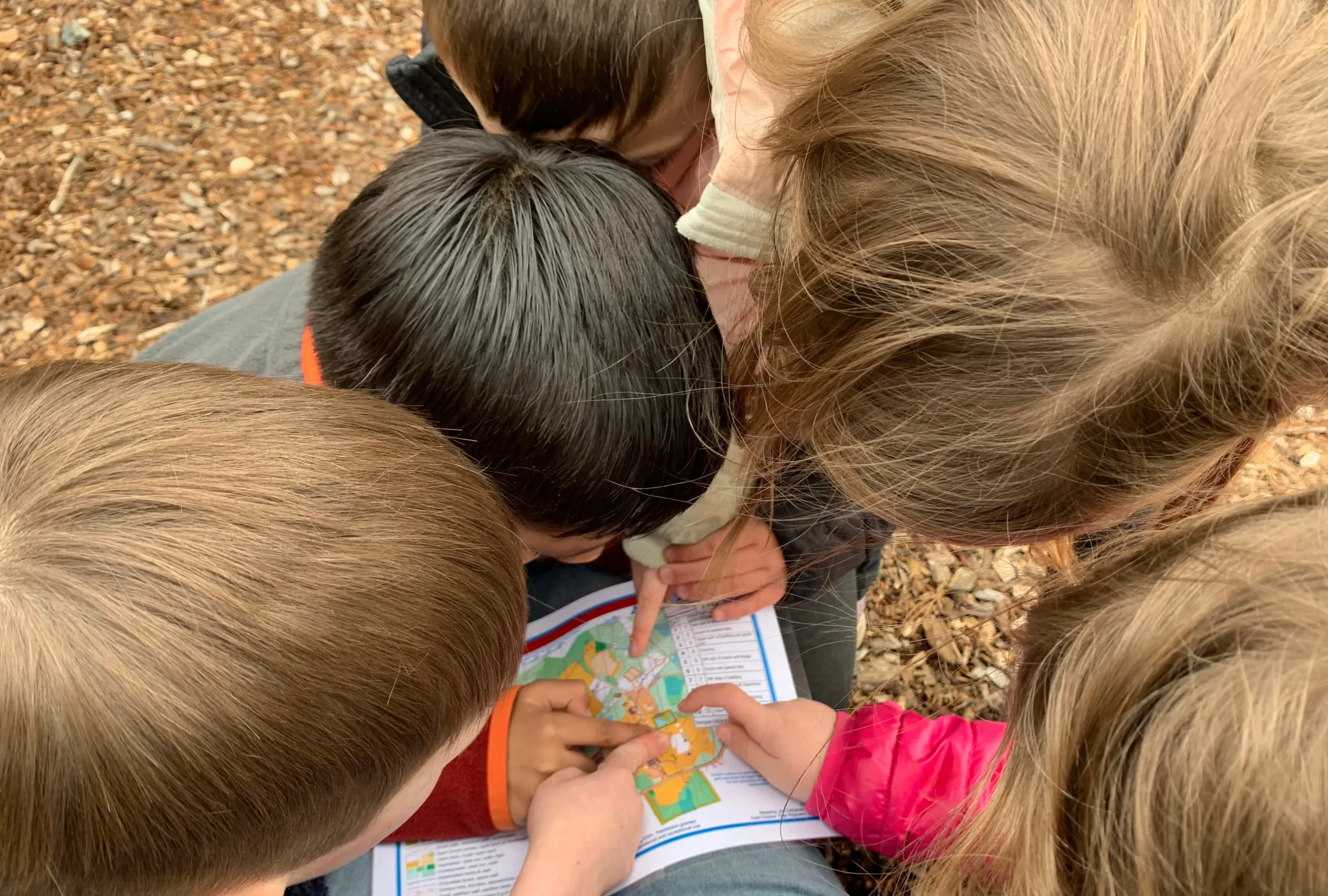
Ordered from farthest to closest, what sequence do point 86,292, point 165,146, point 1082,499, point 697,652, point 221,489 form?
point 165,146, point 86,292, point 697,652, point 1082,499, point 221,489

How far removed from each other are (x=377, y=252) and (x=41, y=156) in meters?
1.25

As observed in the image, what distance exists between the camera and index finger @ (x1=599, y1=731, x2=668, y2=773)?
87cm

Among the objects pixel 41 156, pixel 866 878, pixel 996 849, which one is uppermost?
pixel 41 156

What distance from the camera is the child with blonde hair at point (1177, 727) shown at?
40 cm

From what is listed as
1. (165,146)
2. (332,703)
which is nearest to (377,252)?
(332,703)

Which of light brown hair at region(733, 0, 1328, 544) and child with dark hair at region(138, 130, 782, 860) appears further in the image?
child with dark hair at region(138, 130, 782, 860)

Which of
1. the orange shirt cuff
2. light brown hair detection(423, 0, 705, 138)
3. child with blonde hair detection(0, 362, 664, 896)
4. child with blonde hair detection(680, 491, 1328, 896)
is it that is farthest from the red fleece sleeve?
light brown hair detection(423, 0, 705, 138)

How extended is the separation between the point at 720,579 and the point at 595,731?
0.20m

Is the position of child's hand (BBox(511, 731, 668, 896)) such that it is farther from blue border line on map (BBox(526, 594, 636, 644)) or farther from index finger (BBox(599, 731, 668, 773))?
blue border line on map (BBox(526, 594, 636, 644))

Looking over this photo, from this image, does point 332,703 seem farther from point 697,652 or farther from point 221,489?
point 697,652

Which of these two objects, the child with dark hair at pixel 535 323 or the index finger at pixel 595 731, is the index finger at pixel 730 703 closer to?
the index finger at pixel 595 731

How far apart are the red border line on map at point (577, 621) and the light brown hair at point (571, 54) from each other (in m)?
0.49

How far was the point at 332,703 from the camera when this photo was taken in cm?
51

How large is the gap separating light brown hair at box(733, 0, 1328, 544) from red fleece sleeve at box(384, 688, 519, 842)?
462 millimetres
